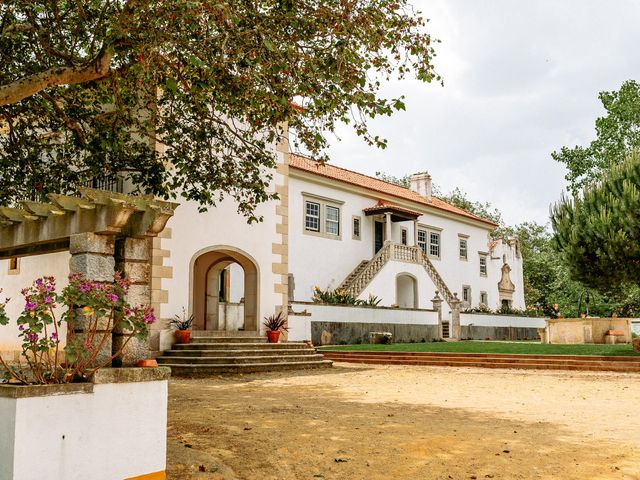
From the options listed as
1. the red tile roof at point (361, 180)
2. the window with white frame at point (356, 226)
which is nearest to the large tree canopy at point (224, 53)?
the red tile roof at point (361, 180)

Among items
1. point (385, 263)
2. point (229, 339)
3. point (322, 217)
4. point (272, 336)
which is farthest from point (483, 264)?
point (229, 339)

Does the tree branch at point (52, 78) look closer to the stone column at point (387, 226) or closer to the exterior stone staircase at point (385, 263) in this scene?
the exterior stone staircase at point (385, 263)

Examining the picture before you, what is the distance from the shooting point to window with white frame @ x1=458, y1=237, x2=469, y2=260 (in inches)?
1561

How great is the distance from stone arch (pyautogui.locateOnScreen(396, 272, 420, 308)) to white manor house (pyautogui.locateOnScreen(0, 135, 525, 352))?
6 cm

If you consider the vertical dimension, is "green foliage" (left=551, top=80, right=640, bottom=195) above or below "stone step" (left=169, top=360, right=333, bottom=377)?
above

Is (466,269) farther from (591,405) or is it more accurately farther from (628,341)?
(591,405)

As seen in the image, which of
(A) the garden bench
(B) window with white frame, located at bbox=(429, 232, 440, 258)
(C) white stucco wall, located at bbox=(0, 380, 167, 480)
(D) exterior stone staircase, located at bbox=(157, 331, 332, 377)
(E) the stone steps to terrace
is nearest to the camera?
(C) white stucco wall, located at bbox=(0, 380, 167, 480)

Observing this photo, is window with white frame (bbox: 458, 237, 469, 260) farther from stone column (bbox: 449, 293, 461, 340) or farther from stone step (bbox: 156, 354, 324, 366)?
stone step (bbox: 156, 354, 324, 366)

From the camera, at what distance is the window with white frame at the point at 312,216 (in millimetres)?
28734

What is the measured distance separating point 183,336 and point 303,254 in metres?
12.5

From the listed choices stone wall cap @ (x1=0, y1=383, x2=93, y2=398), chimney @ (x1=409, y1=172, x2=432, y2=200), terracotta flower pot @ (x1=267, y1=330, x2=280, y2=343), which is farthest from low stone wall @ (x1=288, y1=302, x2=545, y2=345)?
stone wall cap @ (x1=0, y1=383, x2=93, y2=398)

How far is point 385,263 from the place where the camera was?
100 feet

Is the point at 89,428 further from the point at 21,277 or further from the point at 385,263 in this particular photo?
the point at 385,263

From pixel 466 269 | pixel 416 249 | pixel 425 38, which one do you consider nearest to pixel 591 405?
pixel 425 38
